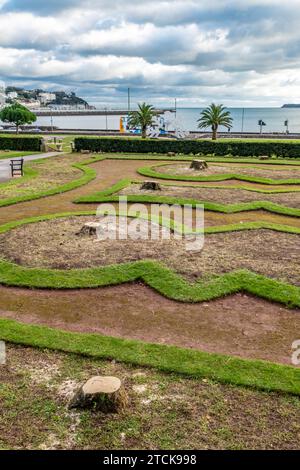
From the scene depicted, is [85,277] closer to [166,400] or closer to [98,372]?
[98,372]

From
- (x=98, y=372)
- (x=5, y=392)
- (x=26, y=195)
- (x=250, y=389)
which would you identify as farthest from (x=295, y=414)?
(x=26, y=195)

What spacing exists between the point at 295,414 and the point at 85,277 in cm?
585

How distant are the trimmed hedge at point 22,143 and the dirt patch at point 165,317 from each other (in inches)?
1237

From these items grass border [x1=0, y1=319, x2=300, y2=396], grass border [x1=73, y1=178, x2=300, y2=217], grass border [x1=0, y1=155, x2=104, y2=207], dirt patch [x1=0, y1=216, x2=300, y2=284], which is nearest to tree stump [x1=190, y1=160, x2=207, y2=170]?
grass border [x1=0, y1=155, x2=104, y2=207]

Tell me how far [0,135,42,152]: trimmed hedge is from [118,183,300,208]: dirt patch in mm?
20761

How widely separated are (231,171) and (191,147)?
452 inches

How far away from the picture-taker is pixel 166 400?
5.75 metres

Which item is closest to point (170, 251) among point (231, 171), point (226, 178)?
point (226, 178)

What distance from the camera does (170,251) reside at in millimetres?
11812

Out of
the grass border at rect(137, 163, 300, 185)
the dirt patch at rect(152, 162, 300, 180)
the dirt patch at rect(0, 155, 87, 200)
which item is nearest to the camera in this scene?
the dirt patch at rect(0, 155, 87, 200)

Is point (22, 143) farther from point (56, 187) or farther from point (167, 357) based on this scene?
point (167, 357)

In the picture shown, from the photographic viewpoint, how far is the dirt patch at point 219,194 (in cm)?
1850

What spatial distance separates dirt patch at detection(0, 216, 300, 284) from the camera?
35.1 ft

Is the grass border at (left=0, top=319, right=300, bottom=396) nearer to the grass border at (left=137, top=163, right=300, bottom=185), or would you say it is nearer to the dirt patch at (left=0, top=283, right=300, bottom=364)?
the dirt patch at (left=0, top=283, right=300, bottom=364)
